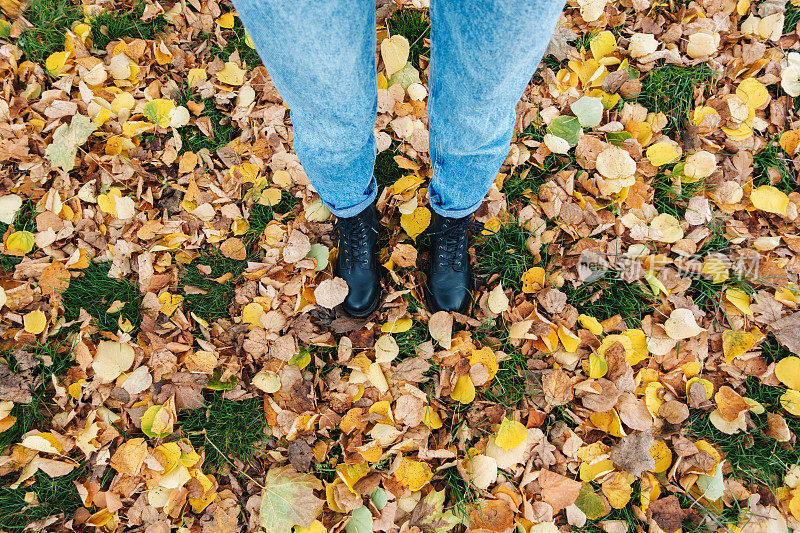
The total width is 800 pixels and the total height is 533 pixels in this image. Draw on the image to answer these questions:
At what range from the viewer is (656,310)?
167 centimetres

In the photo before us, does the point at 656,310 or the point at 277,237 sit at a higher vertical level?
the point at 277,237

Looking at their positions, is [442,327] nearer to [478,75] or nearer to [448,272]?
[448,272]

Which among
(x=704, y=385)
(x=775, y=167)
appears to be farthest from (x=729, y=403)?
(x=775, y=167)

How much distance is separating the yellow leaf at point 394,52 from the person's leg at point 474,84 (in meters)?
0.83

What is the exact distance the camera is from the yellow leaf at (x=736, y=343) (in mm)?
1607

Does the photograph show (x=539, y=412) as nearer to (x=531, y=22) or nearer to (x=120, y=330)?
(x=531, y=22)

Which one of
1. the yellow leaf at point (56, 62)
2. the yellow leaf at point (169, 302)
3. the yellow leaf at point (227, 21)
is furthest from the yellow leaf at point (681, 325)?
the yellow leaf at point (56, 62)

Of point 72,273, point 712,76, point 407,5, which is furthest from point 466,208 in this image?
point 72,273

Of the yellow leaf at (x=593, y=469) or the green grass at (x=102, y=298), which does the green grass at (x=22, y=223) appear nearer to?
the green grass at (x=102, y=298)

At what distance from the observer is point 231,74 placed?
2.02 meters

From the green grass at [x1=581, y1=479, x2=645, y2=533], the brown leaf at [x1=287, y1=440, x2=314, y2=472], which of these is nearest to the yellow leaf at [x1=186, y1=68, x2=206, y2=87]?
the brown leaf at [x1=287, y1=440, x2=314, y2=472]

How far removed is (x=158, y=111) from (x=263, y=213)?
2.18ft

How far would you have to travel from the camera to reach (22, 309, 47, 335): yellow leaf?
167 cm

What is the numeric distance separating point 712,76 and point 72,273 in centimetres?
277
